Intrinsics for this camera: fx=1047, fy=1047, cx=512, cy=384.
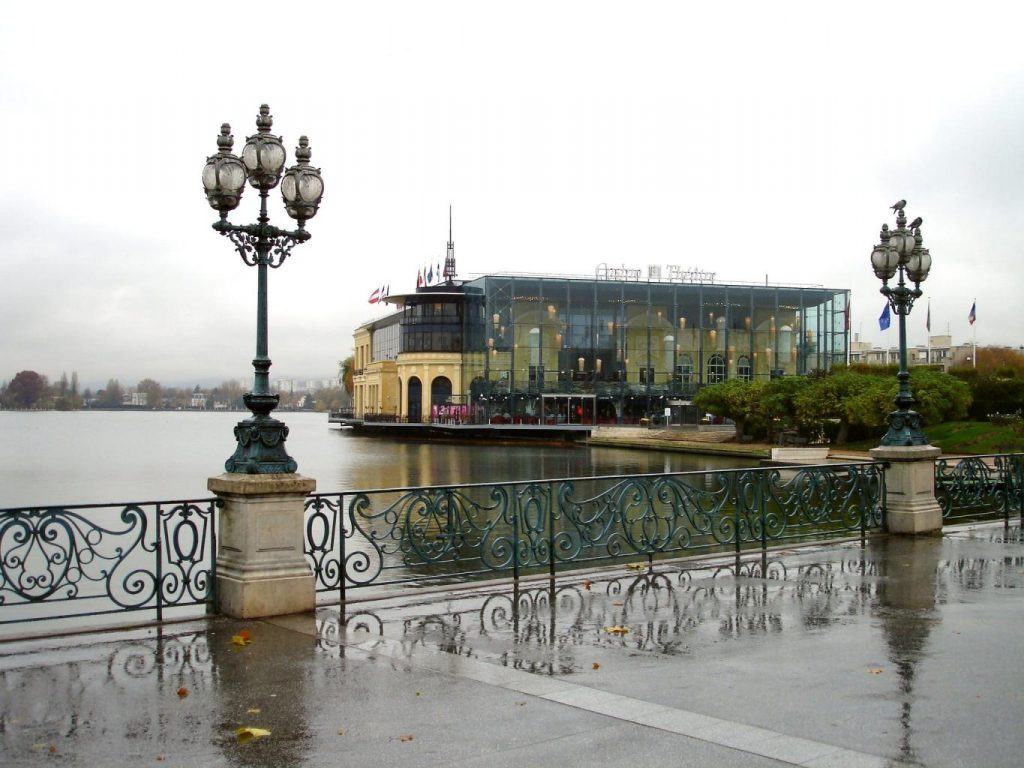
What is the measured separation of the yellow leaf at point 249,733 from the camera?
624 centimetres

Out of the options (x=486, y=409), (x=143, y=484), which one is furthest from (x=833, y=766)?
(x=486, y=409)

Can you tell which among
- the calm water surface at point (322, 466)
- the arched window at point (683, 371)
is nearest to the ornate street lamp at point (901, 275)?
the calm water surface at point (322, 466)

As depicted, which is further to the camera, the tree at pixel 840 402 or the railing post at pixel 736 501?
the tree at pixel 840 402

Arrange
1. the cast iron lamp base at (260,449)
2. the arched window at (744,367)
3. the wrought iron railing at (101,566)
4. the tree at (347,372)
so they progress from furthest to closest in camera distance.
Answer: the tree at (347,372), the arched window at (744,367), the cast iron lamp base at (260,449), the wrought iron railing at (101,566)

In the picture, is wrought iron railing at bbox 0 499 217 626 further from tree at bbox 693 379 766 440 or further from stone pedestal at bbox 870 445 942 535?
tree at bbox 693 379 766 440

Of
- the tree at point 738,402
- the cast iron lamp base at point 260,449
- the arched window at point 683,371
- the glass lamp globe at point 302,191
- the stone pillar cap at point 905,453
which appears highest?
the arched window at point 683,371

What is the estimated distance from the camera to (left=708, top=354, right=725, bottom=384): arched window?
304ft

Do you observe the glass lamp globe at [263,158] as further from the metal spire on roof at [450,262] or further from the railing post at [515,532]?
the metal spire on roof at [450,262]

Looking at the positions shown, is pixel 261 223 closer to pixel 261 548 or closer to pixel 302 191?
pixel 302 191

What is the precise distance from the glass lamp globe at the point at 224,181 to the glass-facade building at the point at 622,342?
78.0 m

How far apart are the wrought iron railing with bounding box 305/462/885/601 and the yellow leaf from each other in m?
3.93

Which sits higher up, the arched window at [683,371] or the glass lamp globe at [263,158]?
the arched window at [683,371]

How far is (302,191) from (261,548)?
12.4 ft

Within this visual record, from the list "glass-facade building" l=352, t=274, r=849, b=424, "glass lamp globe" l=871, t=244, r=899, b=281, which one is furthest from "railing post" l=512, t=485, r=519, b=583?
"glass-facade building" l=352, t=274, r=849, b=424
